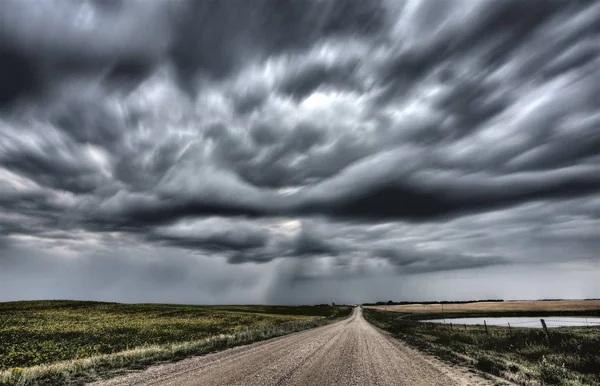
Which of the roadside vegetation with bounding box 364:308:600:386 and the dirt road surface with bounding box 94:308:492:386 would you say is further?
the roadside vegetation with bounding box 364:308:600:386

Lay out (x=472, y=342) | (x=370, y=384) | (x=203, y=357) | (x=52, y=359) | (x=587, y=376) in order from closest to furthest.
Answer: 1. (x=370, y=384)
2. (x=587, y=376)
3. (x=203, y=357)
4. (x=52, y=359)
5. (x=472, y=342)

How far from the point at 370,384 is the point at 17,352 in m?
26.4

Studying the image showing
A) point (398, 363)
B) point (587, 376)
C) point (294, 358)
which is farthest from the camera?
point (294, 358)

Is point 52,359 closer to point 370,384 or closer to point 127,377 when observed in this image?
point 127,377

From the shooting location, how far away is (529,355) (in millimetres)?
18656

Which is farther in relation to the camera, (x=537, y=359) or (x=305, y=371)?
(x=537, y=359)

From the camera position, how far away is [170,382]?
35.5 ft

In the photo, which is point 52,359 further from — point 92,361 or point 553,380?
point 553,380

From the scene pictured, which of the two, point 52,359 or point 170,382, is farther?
point 52,359

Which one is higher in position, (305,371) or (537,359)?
(305,371)

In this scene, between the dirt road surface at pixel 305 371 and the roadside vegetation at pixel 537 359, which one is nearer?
the dirt road surface at pixel 305 371

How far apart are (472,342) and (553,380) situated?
589 inches

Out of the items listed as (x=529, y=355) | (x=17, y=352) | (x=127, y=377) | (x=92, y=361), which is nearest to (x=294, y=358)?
(x=127, y=377)

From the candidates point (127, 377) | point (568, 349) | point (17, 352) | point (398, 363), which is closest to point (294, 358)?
point (398, 363)
